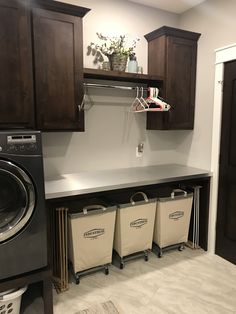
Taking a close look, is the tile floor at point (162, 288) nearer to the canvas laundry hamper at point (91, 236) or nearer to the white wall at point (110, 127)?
the canvas laundry hamper at point (91, 236)

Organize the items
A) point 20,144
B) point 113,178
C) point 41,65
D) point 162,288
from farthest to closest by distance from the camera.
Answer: point 113,178
point 162,288
point 41,65
point 20,144

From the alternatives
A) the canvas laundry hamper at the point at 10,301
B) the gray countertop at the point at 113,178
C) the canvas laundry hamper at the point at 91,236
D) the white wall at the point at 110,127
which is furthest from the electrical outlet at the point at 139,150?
the canvas laundry hamper at the point at 10,301

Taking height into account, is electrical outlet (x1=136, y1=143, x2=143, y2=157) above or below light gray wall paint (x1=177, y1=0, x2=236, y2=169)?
below

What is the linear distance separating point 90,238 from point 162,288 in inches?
30.1

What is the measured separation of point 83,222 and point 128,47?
1.93 metres

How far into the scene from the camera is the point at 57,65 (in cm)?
212

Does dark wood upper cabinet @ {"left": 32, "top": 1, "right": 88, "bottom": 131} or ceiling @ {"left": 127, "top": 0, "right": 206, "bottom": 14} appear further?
ceiling @ {"left": 127, "top": 0, "right": 206, "bottom": 14}

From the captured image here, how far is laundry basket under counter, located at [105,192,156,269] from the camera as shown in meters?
2.39

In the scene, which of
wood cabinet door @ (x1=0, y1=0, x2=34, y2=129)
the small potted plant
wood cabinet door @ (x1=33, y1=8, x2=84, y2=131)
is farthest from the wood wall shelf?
wood cabinet door @ (x1=0, y1=0, x2=34, y2=129)

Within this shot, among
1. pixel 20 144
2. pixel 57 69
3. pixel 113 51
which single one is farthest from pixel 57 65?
pixel 20 144

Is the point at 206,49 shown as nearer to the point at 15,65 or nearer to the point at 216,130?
the point at 216,130

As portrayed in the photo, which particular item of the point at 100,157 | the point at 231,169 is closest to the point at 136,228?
the point at 100,157

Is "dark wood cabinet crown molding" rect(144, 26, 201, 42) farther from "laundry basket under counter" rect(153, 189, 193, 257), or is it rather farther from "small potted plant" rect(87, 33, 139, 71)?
"laundry basket under counter" rect(153, 189, 193, 257)

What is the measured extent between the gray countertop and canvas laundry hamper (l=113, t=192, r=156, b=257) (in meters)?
0.23
